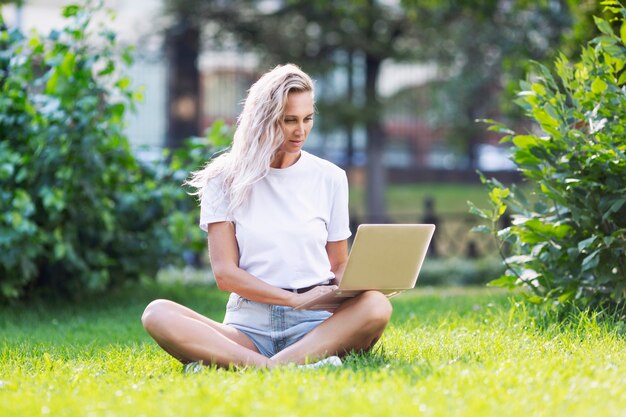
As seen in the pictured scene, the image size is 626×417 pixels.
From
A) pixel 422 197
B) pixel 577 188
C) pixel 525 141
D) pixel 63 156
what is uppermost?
pixel 525 141

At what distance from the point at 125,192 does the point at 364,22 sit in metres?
6.68

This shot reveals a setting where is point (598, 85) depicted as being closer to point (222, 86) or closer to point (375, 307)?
point (375, 307)

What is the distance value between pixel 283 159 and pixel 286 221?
0.96ft

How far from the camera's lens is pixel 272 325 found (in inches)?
163

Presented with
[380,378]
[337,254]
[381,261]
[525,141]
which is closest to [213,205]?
[337,254]

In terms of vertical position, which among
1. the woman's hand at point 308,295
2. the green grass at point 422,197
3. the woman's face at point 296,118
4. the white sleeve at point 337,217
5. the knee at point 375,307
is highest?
the woman's face at point 296,118

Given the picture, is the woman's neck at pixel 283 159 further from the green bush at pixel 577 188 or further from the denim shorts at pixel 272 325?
the green bush at pixel 577 188

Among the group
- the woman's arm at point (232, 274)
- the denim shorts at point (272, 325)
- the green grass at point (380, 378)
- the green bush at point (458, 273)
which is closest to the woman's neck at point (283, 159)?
the woman's arm at point (232, 274)

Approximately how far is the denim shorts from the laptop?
14 centimetres

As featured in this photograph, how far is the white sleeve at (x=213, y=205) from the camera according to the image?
4141 millimetres

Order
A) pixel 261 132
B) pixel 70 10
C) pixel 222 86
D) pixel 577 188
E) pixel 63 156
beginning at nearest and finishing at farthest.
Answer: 1. pixel 261 132
2. pixel 577 188
3. pixel 70 10
4. pixel 63 156
5. pixel 222 86

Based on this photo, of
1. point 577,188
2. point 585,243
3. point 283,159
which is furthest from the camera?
point 577,188

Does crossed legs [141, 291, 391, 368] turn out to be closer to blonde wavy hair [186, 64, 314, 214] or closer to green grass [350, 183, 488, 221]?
blonde wavy hair [186, 64, 314, 214]

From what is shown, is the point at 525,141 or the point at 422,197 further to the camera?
the point at 422,197
